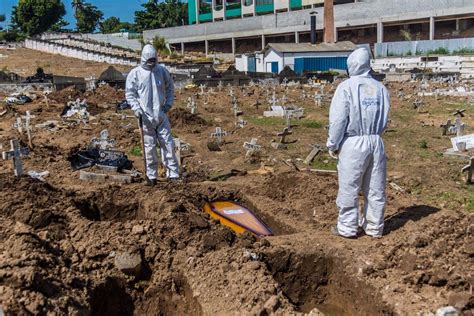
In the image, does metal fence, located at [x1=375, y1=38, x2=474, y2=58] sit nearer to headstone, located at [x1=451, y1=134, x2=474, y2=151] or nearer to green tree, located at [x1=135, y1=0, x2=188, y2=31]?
headstone, located at [x1=451, y1=134, x2=474, y2=151]

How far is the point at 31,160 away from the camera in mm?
10133

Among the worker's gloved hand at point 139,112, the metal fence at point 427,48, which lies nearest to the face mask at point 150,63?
the worker's gloved hand at point 139,112

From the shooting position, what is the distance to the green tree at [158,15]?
82.7 m

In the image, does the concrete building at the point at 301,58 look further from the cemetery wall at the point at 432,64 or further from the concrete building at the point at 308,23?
the concrete building at the point at 308,23

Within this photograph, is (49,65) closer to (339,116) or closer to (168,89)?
(168,89)

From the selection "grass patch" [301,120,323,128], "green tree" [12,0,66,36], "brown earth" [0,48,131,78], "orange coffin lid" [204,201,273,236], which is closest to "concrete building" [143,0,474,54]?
"green tree" [12,0,66,36]

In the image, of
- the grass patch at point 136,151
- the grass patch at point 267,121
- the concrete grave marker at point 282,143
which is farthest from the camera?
the grass patch at point 267,121

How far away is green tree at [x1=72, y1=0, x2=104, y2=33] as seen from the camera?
85.2m

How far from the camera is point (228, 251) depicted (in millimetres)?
5219

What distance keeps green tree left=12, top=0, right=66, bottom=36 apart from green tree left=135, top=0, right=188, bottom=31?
11995 mm

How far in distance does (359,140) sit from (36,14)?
80.1 m

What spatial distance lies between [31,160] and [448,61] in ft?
114

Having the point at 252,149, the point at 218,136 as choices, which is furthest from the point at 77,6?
the point at 252,149

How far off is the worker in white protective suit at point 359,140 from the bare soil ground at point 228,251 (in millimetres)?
371
